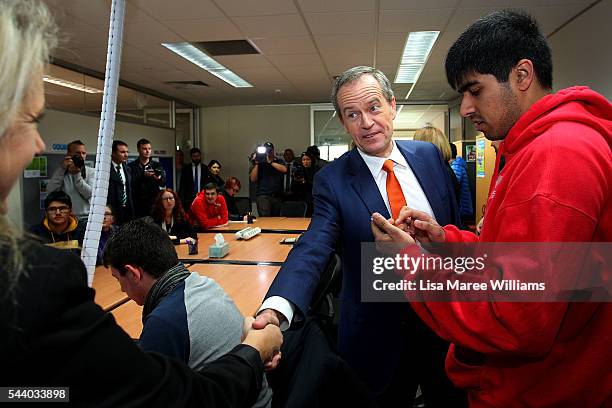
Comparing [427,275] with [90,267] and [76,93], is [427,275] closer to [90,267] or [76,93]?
[90,267]

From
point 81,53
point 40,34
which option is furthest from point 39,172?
point 40,34

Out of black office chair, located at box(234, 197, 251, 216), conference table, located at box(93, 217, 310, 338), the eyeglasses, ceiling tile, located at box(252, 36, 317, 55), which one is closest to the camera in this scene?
conference table, located at box(93, 217, 310, 338)

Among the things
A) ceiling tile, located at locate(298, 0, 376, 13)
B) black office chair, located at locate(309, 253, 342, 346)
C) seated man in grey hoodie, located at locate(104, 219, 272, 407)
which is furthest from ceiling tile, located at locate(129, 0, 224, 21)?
seated man in grey hoodie, located at locate(104, 219, 272, 407)

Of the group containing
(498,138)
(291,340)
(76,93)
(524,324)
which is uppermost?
(76,93)

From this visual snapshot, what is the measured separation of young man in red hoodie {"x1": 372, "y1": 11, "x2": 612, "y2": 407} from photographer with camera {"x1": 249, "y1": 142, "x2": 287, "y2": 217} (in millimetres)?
6394

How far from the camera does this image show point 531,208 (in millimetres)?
696

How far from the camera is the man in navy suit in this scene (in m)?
1.49

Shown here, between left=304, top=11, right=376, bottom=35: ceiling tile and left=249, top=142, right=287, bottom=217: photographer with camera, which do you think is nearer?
left=304, top=11, right=376, bottom=35: ceiling tile

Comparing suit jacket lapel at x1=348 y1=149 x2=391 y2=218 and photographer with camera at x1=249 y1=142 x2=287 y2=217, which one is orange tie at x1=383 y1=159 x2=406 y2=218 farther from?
photographer with camera at x1=249 y1=142 x2=287 y2=217

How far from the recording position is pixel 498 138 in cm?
101

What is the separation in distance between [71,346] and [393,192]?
1184 millimetres

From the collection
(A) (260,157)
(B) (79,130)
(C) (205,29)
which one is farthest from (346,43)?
(B) (79,130)

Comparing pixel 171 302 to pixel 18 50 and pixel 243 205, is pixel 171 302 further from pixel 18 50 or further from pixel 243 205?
pixel 243 205

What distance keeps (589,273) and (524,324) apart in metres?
0.15
